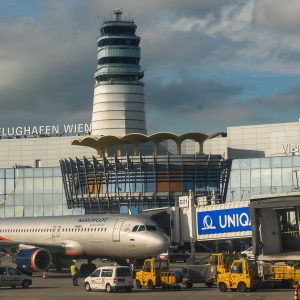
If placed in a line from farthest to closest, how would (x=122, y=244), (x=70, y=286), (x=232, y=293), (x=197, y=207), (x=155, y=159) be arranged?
(x=155, y=159)
(x=197, y=207)
(x=122, y=244)
(x=70, y=286)
(x=232, y=293)

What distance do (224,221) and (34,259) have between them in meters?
15.6

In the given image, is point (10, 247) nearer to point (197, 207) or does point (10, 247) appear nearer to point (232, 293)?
point (197, 207)

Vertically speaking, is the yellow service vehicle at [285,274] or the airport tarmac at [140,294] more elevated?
the yellow service vehicle at [285,274]

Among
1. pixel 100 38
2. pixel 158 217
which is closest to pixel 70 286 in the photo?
pixel 158 217

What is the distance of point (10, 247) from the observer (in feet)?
234

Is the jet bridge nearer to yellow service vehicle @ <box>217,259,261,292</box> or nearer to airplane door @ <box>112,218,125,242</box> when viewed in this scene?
airplane door @ <box>112,218,125,242</box>

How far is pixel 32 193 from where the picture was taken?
144 meters

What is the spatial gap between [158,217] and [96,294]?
110ft

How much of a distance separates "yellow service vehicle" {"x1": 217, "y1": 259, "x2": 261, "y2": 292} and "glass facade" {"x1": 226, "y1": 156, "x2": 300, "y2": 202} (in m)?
81.6

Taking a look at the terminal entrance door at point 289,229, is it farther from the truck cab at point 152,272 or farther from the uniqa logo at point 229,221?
the uniqa logo at point 229,221

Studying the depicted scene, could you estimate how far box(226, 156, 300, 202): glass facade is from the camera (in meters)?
130

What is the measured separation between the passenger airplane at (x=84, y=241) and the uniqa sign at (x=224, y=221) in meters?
5.38

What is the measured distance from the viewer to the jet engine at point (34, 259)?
2581 inches

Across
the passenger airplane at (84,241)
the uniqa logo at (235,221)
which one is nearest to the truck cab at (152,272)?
the passenger airplane at (84,241)
